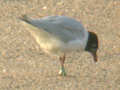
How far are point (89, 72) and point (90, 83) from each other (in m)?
0.47

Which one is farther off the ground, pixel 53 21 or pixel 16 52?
pixel 53 21

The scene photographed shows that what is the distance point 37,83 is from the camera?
709 cm

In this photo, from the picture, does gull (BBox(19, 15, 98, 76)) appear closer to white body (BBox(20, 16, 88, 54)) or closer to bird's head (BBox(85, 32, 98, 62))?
white body (BBox(20, 16, 88, 54))

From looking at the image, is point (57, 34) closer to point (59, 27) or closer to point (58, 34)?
point (58, 34)

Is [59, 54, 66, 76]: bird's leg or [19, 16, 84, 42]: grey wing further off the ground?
[19, 16, 84, 42]: grey wing

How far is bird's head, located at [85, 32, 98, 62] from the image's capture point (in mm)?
7941

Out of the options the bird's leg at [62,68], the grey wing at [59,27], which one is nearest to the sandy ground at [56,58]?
the bird's leg at [62,68]

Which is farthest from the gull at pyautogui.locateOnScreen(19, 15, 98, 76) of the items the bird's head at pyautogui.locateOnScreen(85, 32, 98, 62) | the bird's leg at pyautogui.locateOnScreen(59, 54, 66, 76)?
the bird's head at pyautogui.locateOnScreen(85, 32, 98, 62)

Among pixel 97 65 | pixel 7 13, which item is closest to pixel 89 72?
pixel 97 65

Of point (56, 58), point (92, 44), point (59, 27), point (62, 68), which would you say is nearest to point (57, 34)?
point (59, 27)

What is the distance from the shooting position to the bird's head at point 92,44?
7.94 meters

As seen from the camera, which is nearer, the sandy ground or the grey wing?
the grey wing

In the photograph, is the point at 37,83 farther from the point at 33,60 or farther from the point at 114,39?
the point at 114,39

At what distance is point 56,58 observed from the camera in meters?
8.28
